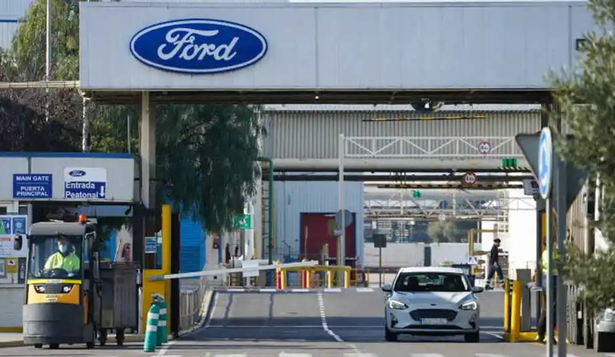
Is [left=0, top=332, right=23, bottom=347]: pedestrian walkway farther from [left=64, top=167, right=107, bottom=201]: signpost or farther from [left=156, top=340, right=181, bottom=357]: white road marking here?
[left=64, top=167, right=107, bottom=201]: signpost

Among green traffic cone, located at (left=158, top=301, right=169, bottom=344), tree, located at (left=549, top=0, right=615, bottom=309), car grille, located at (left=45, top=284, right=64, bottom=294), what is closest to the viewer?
tree, located at (left=549, top=0, right=615, bottom=309)

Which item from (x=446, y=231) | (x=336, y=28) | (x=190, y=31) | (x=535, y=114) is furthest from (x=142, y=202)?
(x=446, y=231)

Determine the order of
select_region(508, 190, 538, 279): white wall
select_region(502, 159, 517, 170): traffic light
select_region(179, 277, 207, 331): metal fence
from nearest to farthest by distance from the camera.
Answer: select_region(179, 277, 207, 331): metal fence < select_region(502, 159, 517, 170): traffic light < select_region(508, 190, 538, 279): white wall

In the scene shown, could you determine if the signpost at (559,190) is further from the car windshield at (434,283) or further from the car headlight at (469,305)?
the car windshield at (434,283)

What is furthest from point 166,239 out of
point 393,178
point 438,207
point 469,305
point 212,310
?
point 438,207

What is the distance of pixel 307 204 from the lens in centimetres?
8156

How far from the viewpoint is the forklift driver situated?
939 inches

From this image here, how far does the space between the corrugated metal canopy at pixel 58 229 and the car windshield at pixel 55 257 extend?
0.08 meters

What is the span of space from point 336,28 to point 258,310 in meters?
11.8

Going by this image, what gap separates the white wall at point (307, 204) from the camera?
79.8 metres

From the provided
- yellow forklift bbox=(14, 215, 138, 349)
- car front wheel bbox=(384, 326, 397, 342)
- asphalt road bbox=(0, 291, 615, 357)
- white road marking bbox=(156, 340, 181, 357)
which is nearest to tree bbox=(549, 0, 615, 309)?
asphalt road bbox=(0, 291, 615, 357)

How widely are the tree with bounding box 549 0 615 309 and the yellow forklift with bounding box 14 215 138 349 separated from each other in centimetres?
1457

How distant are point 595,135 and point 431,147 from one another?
40.6 metres

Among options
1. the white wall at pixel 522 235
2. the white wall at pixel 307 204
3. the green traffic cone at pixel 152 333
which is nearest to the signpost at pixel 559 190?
the green traffic cone at pixel 152 333
